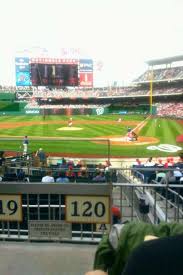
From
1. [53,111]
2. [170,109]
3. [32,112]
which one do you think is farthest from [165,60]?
[32,112]

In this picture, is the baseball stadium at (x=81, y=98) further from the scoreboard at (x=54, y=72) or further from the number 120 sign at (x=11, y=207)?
the number 120 sign at (x=11, y=207)

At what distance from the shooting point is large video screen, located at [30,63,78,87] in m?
53.2

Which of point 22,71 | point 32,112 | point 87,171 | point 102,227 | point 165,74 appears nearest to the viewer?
point 102,227

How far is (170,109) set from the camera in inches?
2534

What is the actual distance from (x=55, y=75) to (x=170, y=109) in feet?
80.1

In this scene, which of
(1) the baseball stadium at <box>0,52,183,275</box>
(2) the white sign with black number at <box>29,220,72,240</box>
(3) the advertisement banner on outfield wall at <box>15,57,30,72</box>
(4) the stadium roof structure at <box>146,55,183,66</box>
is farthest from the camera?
(4) the stadium roof structure at <box>146,55,183,66</box>

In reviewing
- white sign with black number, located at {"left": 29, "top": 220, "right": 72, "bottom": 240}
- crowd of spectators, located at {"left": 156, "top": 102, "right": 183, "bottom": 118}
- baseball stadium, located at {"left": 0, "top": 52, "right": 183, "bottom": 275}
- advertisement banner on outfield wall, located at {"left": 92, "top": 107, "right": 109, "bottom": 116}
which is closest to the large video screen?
baseball stadium, located at {"left": 0, "top": 52, "right": 183, "bottom": 275}

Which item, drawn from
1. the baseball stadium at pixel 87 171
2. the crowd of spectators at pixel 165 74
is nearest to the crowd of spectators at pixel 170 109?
the baseball stadium at pixel 87 171

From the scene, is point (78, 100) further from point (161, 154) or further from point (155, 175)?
point (155, 175)

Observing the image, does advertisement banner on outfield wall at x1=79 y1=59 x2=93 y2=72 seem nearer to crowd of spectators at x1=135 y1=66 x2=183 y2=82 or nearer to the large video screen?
the large video screen

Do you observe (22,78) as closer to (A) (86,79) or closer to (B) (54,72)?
(B) (54,72)

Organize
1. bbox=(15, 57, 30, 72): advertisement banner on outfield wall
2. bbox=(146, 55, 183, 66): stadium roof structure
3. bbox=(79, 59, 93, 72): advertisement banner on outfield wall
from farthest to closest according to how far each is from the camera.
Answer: bbox=(146, 55, 183, 66): stadium roof structure < bbox=(79, 59, 93, 72): advertisement banner on outfield wall < bbox=(15, 57, 30, 72): advertisement banner on outfield wall

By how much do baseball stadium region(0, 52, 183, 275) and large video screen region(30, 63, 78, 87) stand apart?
16 centimetres

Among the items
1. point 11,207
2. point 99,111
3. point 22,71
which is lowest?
point 99,111
